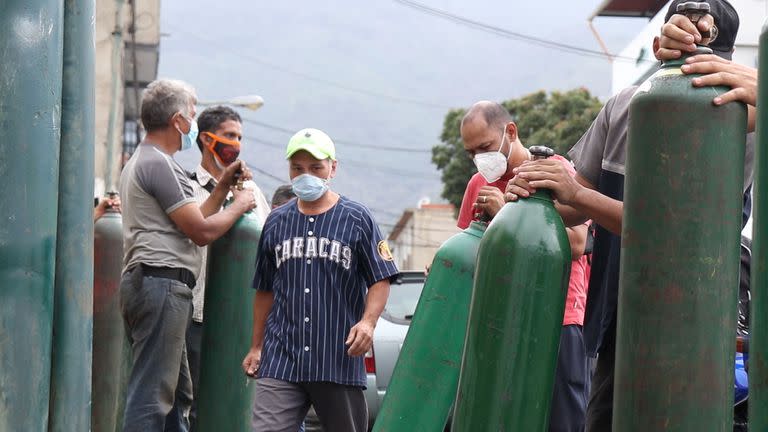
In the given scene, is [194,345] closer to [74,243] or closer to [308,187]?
[308,187]

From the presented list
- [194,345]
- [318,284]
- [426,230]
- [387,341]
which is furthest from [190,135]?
[426,230]

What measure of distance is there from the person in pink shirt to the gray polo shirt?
141 centimetres

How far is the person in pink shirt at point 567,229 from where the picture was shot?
531cm

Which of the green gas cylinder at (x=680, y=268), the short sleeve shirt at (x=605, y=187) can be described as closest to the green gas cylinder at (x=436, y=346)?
the short sleeve shirt at (x=605, y=187)

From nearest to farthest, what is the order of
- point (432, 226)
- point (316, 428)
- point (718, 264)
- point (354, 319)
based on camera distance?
point (718, 264), point (354, 319), point (316, 428), point (432, 226)

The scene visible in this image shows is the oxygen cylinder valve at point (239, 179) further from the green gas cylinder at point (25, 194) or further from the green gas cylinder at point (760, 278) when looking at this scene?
the green gas cylinder at point (760, 278)

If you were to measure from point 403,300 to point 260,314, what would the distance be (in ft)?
19.1

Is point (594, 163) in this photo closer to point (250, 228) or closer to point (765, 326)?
point (765, 326)

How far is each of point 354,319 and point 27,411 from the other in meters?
1.83

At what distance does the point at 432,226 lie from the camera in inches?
3250

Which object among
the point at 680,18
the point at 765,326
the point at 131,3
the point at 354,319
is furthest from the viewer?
the point at 131,3

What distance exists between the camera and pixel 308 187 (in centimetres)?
598

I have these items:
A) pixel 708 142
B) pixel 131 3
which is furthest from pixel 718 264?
pixel 131 3

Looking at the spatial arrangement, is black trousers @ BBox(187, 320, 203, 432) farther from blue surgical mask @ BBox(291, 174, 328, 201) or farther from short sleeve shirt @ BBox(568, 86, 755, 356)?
short sleeve shirt @ BBox(568, 86, 755, 356)
